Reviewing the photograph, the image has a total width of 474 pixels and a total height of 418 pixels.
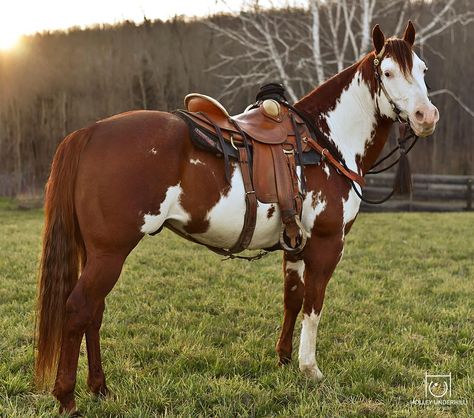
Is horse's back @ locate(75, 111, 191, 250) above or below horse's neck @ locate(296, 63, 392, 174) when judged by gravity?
below

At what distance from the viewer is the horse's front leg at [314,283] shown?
2893mm

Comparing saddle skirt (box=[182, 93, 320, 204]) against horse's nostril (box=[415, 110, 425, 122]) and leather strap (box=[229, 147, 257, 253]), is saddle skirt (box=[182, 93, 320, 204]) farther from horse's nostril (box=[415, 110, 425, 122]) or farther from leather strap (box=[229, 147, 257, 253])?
horse's nostril (box=[415, 110, 425, 122])

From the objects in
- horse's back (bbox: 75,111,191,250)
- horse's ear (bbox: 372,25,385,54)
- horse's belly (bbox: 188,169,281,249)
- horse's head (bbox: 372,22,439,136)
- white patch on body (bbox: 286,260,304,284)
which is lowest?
white patch on body (bbox: 286,260,304,284)

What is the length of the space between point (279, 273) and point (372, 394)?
3073 millimetres

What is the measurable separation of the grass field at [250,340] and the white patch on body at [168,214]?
1037 millimetres

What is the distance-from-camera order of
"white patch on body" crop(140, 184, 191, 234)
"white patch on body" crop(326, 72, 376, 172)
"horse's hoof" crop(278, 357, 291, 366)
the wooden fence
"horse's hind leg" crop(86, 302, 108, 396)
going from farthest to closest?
1. the wooden fence
2. "horse's hoof" crop(278, 357, 291, 366)
3. "white patch on body" crop(326, 72, 376, 172)
4. "horse's hind leg" crop(86, 302, 108, 396)
5. "white patch on body" crop(140, 184, 191, 234)

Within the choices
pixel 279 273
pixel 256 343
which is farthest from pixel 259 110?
pixel 279 273

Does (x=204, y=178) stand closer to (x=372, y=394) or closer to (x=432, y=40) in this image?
(x=372, y=394)

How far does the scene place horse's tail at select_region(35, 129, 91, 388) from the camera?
2.37 m

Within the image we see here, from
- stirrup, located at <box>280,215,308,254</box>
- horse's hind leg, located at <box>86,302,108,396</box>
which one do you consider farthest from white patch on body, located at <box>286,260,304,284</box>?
horse's hind leg, located at <box>86,302,108,396</box>

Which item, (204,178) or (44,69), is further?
(44,69)

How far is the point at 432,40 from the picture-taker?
18312mm

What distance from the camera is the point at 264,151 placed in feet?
8.86

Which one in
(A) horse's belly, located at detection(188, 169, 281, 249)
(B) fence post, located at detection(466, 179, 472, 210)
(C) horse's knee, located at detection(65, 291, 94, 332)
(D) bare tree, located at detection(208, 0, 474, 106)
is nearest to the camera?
(C) horse's knee, located at detection(65, 291, 94, 332)
